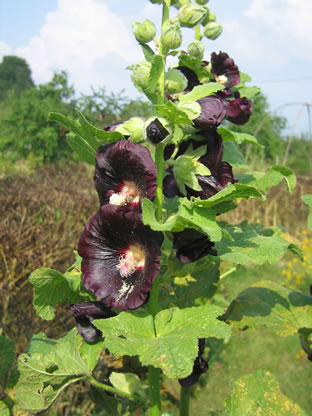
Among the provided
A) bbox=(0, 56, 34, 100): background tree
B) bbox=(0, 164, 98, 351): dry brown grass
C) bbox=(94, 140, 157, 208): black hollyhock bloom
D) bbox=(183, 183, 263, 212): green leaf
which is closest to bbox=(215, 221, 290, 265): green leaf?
bbox=(183, 183, 263, 212): green leaf

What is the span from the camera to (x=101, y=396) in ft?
5.06

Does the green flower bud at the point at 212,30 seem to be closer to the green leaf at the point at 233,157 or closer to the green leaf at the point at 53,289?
the green leaf at the point at 233,157

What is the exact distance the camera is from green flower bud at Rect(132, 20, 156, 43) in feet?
3.80

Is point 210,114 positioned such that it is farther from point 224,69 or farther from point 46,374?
point 46,374

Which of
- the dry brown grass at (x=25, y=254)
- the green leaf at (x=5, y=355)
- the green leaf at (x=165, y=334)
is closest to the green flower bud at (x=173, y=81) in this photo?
the green leaf at (x=165, y=334)

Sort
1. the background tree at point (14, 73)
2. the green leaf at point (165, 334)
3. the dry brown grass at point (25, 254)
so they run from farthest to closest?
the background tree at point (14, 73), the dry brown grass at point (25, 254), the green leaf at point (165, 334)

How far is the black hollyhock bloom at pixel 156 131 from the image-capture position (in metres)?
1.03

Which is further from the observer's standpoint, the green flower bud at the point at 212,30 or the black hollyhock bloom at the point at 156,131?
the green flower bud at the point at 212,30

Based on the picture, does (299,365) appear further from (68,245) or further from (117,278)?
(117,278)

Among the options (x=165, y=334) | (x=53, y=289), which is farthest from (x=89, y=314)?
(x=165, y=334)

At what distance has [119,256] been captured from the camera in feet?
3.79

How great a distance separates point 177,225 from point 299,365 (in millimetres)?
3292

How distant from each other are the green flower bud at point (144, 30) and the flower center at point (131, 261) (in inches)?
23.5

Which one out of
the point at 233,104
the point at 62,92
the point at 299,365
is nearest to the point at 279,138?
the point at 62,92
